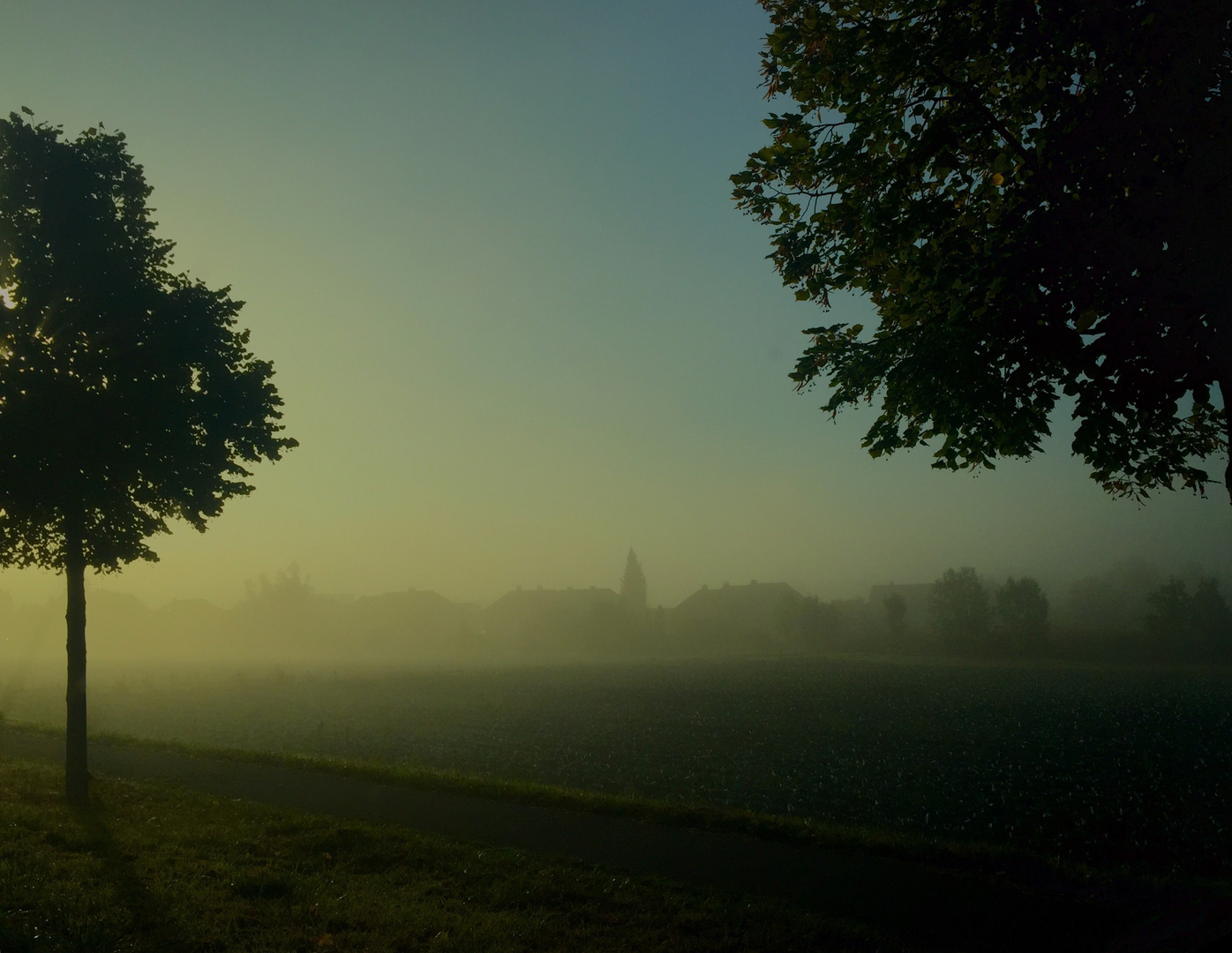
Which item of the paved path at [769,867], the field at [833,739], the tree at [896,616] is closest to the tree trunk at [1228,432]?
the paved path at [769,867]

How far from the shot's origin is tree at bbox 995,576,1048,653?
111756 millimetres

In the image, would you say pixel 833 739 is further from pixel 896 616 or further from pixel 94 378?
pixel 896 616

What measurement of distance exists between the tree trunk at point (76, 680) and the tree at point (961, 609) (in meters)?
125

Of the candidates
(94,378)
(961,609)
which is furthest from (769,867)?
(961,609)

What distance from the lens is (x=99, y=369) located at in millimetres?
14398

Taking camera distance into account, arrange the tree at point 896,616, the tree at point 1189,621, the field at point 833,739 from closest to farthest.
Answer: the field at point 833,739 → the tree at point 1189,621 → the tree at point 896,616

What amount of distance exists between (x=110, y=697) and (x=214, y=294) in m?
54.7

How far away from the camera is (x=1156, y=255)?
6570 millimetres

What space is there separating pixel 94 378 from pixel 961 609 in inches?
5405

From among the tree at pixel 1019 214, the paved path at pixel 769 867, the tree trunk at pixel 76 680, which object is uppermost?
the tree at pixel 1019 214

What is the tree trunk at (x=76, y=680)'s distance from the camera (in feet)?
45.9

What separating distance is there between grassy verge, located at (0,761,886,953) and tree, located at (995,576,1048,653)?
122516 mm

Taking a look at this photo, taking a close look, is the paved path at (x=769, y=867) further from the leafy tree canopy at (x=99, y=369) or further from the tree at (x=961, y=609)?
the tree at (x=961, y=609)

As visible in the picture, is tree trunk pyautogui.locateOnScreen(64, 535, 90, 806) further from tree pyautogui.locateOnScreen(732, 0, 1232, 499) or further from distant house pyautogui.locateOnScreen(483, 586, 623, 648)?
distant house pyautogui.locateOnScreen(483, 586, 623, 648)
